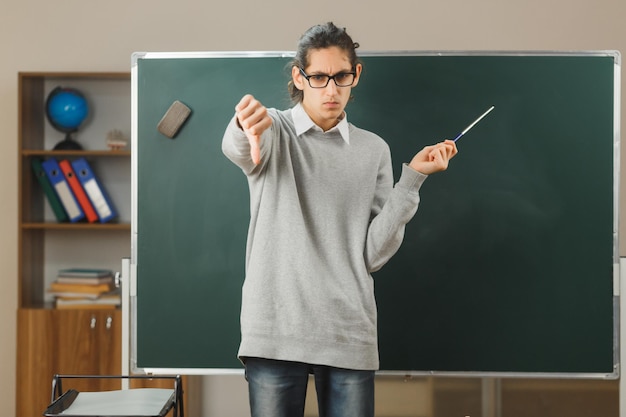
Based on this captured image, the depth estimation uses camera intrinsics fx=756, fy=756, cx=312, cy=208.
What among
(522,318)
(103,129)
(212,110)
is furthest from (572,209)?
(103,129)

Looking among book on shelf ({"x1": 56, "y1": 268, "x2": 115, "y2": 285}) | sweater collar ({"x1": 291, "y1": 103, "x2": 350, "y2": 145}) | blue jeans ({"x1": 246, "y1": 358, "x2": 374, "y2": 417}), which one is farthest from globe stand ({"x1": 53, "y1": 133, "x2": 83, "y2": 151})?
blue jeans ({"x1": 246, "y1": 358, "x2": 374, "y2": 417})

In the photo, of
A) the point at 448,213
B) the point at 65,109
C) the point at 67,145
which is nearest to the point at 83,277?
the point at 67,145

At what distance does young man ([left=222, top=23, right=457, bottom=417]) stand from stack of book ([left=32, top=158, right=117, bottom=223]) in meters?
1.89

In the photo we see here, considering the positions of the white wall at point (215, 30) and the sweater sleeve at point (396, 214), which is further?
the white wall at point (215, 30)

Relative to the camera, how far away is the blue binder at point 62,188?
138 inches

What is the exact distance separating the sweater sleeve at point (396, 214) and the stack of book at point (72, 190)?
206cm

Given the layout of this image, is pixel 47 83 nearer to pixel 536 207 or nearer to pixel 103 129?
pixel 103 129

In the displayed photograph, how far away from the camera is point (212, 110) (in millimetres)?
2537

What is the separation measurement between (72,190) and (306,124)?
1998 millimetres

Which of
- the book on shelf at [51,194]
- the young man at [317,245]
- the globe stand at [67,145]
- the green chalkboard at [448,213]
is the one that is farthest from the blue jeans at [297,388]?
the globe stand at [67,145]

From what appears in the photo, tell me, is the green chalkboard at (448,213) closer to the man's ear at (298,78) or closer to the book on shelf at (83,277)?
the man's ear at (298,78)

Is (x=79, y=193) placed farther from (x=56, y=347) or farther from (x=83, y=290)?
(x=56, y=347)

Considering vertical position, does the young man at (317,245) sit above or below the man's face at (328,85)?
below

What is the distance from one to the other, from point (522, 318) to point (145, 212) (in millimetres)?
1304
